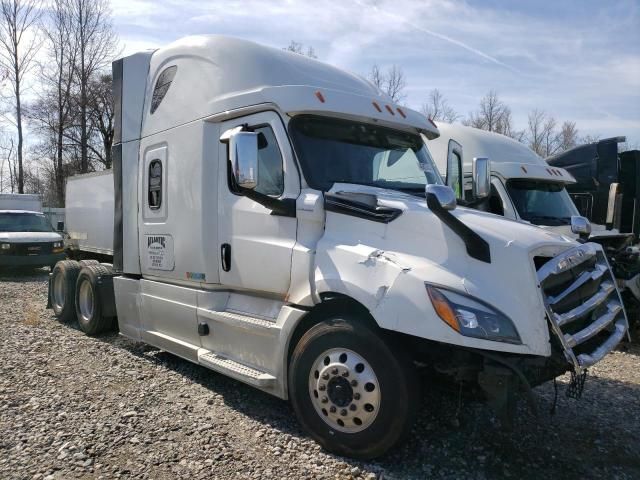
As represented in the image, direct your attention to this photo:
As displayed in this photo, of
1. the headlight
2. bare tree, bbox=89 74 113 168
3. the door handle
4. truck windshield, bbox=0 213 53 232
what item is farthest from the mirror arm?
bare tree, bbox=89 74 113 168

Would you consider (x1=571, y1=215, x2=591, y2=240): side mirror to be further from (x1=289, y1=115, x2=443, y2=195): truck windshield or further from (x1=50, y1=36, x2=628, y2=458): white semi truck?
(x1=289, y1=115, x2=443, y2=195): truck windshield

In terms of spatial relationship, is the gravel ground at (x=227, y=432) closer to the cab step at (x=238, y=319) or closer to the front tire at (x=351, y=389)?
the front tire at (x=351, y=389)

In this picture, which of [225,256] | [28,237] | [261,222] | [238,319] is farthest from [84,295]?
[28,237]

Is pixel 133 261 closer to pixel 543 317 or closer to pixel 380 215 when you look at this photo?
pixel 380 215

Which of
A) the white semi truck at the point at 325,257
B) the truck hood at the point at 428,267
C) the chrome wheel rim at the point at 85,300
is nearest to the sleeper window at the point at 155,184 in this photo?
the white semi truck at the point at 325,257

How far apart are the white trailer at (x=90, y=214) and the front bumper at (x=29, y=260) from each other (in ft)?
17.9

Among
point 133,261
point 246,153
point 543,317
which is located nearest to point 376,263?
point 543,317

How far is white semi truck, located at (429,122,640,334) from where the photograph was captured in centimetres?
741

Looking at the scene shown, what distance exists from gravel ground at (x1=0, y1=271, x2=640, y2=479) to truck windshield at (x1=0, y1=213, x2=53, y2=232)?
10.8 m

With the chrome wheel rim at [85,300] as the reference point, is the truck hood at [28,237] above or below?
above

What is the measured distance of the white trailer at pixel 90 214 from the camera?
777 centimetres

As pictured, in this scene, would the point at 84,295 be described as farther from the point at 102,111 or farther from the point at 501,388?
the point at 102,111

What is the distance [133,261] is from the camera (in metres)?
6.30

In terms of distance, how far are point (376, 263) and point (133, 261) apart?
3713mm
